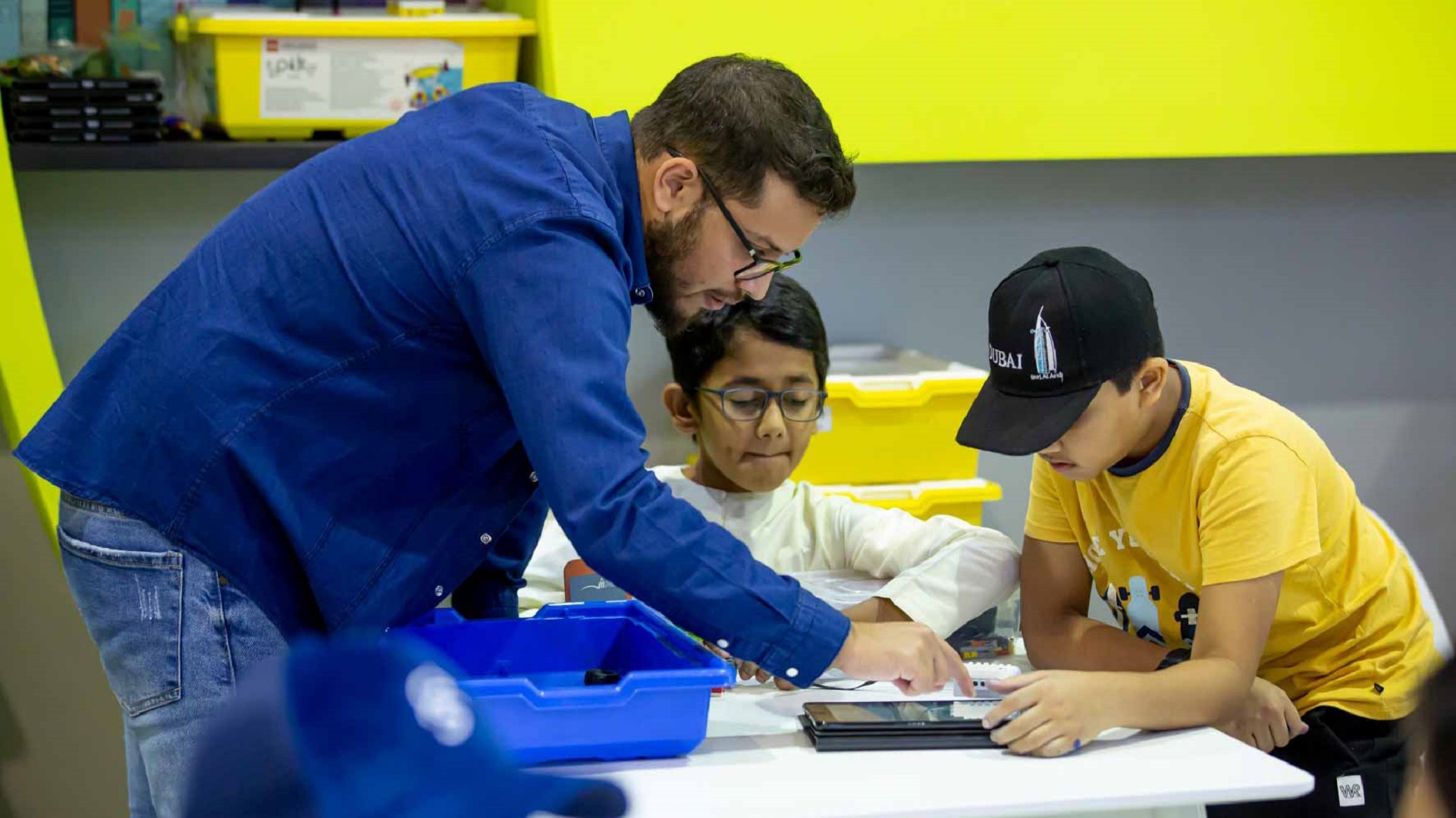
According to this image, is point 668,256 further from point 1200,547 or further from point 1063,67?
point 1063,67

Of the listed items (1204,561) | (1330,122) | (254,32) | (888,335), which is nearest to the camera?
(1204,561)

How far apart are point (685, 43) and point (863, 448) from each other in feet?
2.59

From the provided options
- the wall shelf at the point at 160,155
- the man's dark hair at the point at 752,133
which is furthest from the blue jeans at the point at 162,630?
the wall shelf at the point at 160,155

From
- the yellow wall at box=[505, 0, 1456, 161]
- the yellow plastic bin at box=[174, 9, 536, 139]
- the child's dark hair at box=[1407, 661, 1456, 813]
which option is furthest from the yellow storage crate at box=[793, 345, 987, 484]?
the child's dark hair at box=[1407, 661, 1456, 813]

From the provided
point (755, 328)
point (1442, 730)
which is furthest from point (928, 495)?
point (1442, 730)

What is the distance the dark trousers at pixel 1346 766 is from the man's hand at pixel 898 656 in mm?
554

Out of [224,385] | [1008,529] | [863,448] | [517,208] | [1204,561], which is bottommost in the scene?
[1008,529]

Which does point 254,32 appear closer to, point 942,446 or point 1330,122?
point 942,446

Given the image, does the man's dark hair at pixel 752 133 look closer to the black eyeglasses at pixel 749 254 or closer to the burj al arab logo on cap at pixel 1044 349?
the black eyeglasses at pixel 749 254

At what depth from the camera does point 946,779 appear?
1227mm

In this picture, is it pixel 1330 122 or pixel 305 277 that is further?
pixel 1330 122

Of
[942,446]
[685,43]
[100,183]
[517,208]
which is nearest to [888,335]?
Answer: [942,446]

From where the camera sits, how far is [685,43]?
239cm

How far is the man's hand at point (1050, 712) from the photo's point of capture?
1.30 meters
